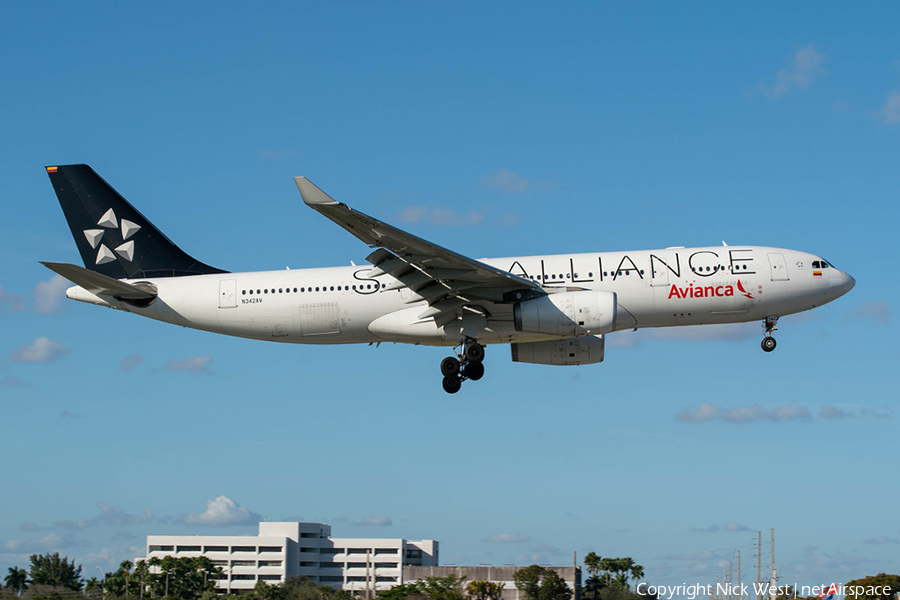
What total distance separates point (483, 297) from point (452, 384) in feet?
12.1

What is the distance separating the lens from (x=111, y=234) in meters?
36.2

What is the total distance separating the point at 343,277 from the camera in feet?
107

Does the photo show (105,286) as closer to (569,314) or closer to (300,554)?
(569,314)

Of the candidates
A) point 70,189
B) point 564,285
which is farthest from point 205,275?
point 564,285

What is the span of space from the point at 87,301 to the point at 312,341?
852 centimetres

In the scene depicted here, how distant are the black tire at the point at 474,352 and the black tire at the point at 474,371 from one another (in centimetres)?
39

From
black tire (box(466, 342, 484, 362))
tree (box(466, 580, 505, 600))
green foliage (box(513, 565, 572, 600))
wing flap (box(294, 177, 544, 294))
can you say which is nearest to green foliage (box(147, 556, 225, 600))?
tree (box(466, 580, 505, 600))

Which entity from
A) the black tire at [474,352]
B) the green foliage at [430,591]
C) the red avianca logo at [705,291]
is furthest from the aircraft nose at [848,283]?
the green foliage at [430,591]

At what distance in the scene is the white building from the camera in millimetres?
98875

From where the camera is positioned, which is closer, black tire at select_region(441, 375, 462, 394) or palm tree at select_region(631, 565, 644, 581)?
black tire at select_region(441, 375, 462, 394)

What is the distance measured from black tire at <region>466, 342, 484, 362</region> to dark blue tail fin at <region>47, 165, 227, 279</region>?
409 inches

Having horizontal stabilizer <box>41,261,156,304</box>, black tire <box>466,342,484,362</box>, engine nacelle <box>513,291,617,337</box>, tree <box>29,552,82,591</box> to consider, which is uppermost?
horizontal stabilizer <box>41,261,156,304</box>

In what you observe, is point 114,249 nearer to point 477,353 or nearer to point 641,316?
point 477,353

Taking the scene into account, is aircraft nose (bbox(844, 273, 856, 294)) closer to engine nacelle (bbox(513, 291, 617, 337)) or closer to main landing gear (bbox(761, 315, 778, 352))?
main landing gear (bbox(761, 315, 778, 352))
